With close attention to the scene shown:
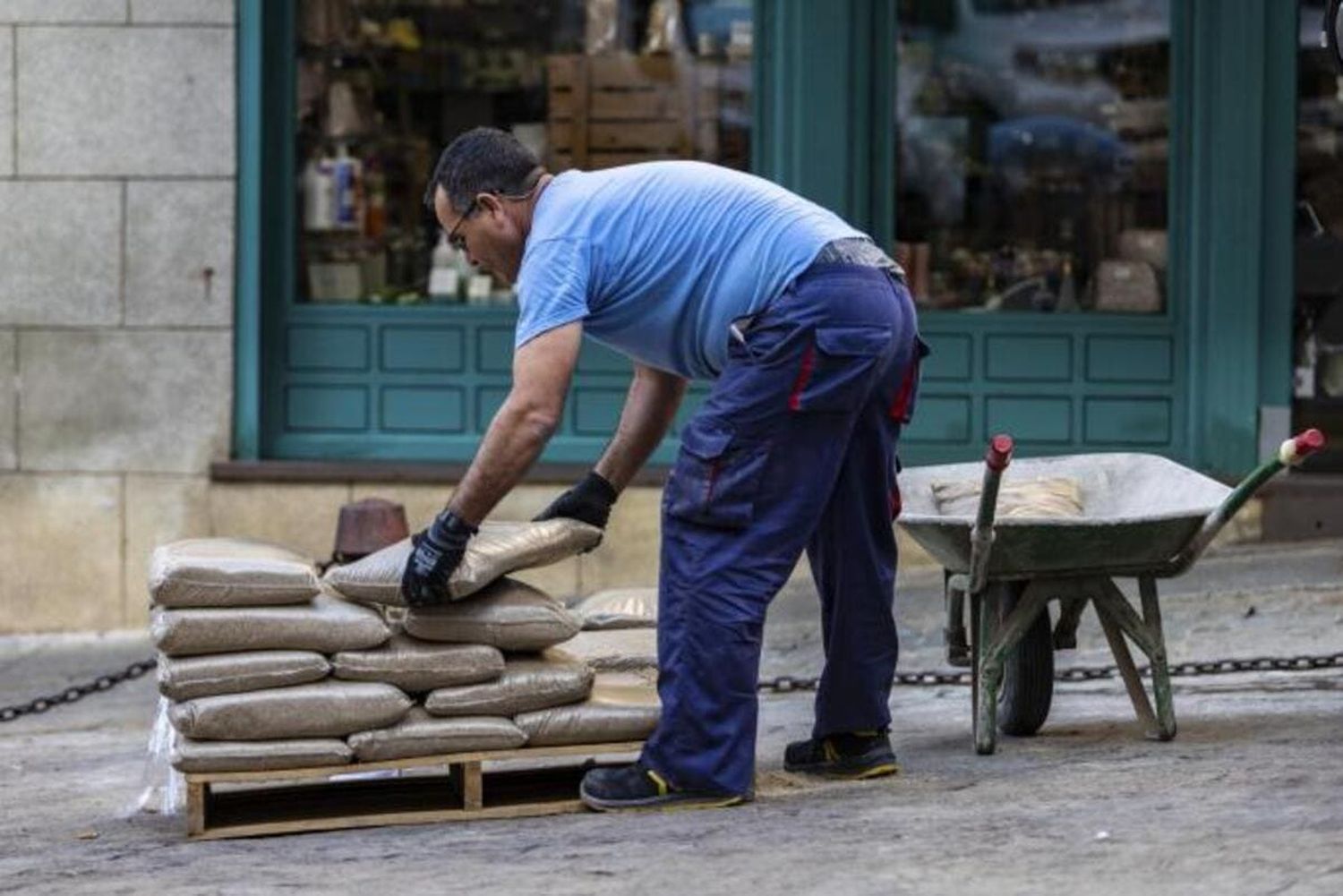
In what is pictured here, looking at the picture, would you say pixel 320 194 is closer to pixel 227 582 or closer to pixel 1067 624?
pixel 1067 624

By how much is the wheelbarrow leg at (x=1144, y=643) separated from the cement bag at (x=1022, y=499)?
0.26m

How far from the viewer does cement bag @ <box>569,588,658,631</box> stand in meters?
8.09

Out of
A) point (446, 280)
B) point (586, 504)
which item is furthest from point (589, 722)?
point (446, 280)

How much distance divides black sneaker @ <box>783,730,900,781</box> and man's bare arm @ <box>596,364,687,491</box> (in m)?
0.85

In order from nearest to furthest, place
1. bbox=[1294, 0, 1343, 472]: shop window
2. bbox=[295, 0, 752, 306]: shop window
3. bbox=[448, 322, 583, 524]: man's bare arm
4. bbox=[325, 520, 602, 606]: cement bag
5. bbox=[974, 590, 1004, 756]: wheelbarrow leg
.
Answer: bbox=[448, 322, 583, 524]: man's bare arm
bbox=[325, 520, 602, 606]: cement bag
bbox=[974, 590, 1004, 756]: wheelbarrow leg
bbox=[1294, 0, 1343, 472]: shop window
bbox=[295, 0, 752, 306]: shop window

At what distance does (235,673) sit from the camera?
23.2ft

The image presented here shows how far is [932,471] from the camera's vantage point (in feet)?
27.5

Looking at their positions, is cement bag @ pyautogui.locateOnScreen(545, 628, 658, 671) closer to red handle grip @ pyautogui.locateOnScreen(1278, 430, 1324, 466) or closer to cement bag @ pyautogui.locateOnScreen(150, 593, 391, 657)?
cement bag @ pyautogui.locateOnScreen(150, 593, 391, 657)

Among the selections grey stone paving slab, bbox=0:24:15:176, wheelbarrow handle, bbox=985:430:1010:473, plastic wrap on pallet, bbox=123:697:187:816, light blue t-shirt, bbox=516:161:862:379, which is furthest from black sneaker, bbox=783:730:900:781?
grey stone paving slab, bbox=0:24:15:176

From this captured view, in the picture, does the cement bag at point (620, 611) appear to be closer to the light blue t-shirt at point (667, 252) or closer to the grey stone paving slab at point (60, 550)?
the light blue t-shirt at point (667, 252)

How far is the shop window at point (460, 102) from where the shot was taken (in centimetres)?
1244

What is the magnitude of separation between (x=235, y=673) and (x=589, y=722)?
864 millimetres

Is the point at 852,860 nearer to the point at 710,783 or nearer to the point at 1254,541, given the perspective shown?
the point at 710,783

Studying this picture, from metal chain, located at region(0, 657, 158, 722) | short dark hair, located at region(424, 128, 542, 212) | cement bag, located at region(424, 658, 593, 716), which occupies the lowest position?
metal chain, located at region(0, 657, 158, 722)
